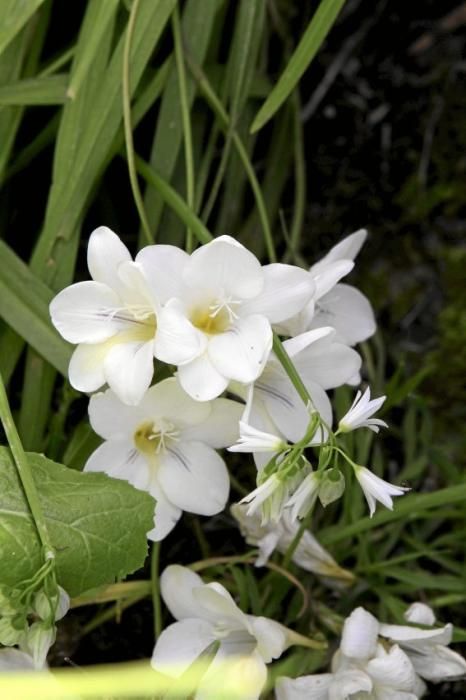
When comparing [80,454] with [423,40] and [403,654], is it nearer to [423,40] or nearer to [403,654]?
[403,654]

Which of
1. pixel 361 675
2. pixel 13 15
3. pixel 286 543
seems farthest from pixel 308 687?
pixel 13 15

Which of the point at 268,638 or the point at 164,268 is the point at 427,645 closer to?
the point at 268,638

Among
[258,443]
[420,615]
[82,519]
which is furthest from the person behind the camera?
[420,615]

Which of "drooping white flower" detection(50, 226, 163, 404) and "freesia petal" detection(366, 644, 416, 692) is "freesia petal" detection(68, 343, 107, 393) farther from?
"freesia petal" detection(366, 644, 416, 692)

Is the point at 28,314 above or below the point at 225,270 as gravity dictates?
below

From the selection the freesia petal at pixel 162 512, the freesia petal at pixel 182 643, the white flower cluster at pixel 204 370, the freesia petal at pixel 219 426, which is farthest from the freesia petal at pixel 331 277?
the freesia petal at pixel 182 643

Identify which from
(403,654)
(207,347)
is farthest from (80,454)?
(403,654)

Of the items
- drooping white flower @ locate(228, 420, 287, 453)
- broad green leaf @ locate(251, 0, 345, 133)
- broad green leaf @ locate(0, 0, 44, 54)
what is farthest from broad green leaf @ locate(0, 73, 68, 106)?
drooping white flower @ locate(228, 420, 287, 453)

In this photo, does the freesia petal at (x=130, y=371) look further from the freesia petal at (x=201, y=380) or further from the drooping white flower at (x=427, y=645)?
the drooping white flower at (x=427, y=645)
